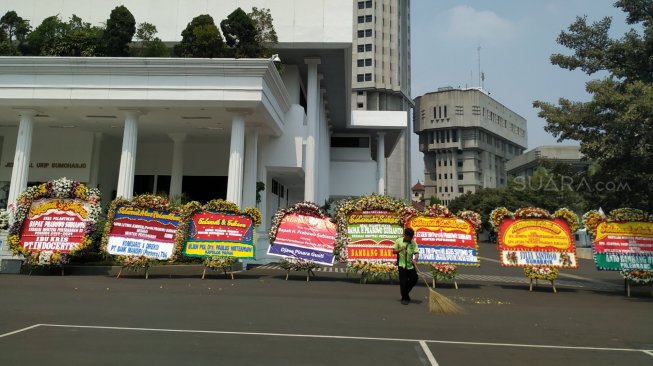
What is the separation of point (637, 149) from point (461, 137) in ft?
346

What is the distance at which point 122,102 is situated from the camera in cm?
1659

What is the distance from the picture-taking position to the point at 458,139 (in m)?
113

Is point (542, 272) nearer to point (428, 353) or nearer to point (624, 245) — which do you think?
point (624, 245)

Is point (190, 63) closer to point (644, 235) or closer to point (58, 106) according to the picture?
point (58, 106)

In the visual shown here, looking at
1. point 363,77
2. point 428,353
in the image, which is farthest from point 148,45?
point 363,77

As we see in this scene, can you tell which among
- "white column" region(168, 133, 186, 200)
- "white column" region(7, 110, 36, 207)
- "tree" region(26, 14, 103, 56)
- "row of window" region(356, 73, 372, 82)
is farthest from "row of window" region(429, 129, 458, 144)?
"white column" region(7, 110, 36, 207)

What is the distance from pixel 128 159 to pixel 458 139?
105 meters

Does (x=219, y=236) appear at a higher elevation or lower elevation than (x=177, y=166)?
lower

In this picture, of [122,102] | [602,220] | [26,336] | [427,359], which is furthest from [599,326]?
[122,102]

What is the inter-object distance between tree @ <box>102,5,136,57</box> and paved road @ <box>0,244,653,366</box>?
35.6 feet

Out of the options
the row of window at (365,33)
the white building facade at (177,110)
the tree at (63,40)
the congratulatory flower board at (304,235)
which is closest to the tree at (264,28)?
the white building facade at (177,110)

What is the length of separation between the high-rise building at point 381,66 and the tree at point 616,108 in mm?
72062

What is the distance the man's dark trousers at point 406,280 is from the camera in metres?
9.18

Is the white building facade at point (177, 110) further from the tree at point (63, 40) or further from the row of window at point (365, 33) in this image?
the row of window at point (365, 33)
